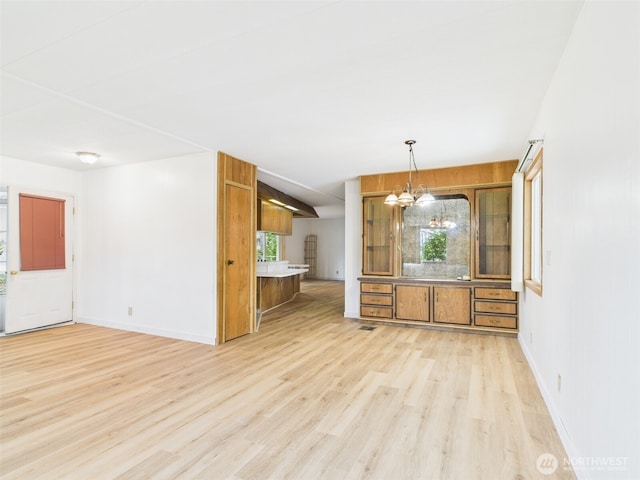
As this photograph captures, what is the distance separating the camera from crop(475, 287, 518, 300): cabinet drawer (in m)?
4.83

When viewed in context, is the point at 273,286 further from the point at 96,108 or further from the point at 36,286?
the point at 96,108

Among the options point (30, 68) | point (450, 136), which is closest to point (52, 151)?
point (30, 68)

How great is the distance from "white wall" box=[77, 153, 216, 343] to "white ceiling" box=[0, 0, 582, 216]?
61cm

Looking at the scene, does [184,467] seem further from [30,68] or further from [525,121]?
[525,121]

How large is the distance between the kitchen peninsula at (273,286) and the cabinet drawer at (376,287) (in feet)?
5.49

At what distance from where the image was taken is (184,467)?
1.96m

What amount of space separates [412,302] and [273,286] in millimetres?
3137

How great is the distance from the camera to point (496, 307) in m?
4.90

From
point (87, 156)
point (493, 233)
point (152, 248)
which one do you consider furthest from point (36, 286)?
point (493, 233)

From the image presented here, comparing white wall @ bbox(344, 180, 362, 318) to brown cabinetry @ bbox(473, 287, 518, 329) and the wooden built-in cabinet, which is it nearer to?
the wooden built-in cabinet

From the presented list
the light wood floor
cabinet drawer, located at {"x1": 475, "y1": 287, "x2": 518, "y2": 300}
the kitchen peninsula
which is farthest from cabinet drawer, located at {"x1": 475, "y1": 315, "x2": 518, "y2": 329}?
the kitchen peninsula

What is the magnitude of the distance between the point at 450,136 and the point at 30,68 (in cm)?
383

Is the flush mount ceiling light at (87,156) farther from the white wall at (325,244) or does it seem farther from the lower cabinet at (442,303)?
the white wall at (325,244)

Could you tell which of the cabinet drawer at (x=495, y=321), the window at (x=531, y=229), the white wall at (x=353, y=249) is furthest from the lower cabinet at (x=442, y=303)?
the window at (x=531, y=229)
